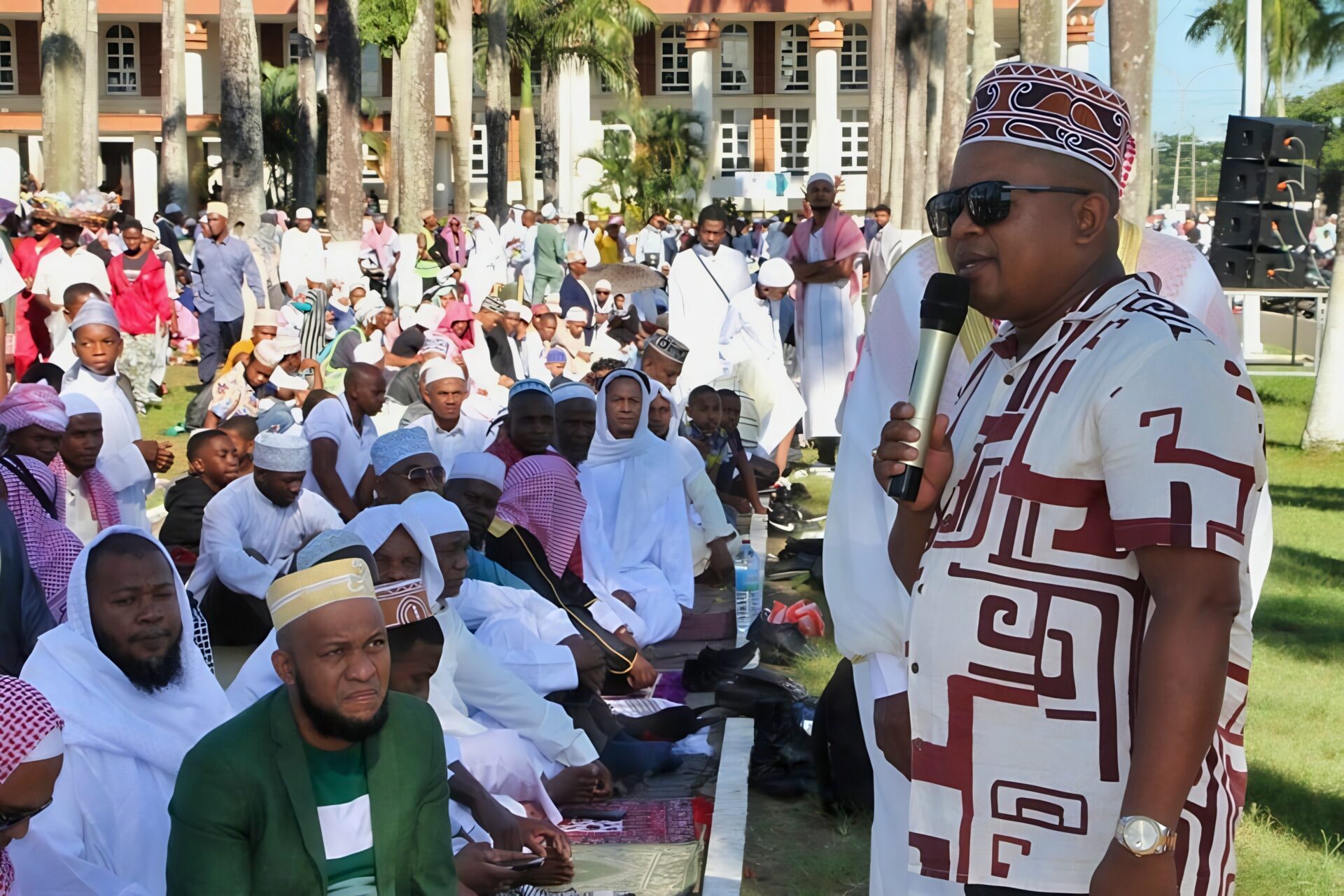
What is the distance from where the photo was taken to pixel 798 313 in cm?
1327

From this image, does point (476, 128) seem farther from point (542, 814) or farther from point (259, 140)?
point (542, 814)

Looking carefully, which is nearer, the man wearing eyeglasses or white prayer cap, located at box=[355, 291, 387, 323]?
the man wearing eyeglasses

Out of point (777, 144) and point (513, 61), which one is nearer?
point (513, 61)

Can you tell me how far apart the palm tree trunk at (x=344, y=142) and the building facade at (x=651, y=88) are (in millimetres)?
20198

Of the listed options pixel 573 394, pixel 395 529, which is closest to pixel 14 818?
pixel 395 529

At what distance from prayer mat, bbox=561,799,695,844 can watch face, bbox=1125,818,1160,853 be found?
3.52m

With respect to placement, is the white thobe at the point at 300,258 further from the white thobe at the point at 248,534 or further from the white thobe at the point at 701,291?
the white thobe at the point at 248,534

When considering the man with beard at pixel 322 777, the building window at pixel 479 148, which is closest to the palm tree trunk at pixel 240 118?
the man with beard at pixel 322 777

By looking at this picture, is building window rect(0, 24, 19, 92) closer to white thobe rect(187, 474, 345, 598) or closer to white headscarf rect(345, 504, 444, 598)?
white thobe rect(187, 474, 345, 598)

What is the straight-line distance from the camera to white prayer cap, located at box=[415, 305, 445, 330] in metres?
12.4

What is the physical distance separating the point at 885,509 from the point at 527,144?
41003 mm

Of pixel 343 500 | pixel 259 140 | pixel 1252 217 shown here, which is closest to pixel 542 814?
pixel 343 500

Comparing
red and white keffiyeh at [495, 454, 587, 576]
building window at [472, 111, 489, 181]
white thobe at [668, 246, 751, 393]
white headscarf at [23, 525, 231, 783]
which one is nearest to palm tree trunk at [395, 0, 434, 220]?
white thobe at [668, 246, 751, 393]

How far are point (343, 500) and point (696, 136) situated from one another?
41.2 m
